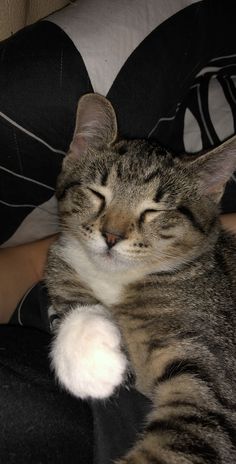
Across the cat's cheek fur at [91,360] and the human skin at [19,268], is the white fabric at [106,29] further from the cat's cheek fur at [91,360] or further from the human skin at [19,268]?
the cat's cheek fur at [91,360]

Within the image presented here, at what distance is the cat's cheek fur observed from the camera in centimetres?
109

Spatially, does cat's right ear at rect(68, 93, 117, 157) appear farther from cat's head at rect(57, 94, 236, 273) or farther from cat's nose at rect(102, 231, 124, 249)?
cat's nose at rect(102, 231, 124, 249)

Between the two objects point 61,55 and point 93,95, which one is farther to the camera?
point 61,55

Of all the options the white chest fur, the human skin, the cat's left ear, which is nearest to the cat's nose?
the white chest fur

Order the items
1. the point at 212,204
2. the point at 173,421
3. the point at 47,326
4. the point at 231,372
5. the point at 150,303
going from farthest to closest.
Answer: the point at 47,326, the point at 212,204, the point at 150,303, the point at 231,372, the point at 173,421

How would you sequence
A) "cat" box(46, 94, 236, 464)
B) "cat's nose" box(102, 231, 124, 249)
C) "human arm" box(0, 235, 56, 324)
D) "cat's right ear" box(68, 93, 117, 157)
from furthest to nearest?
1. "human arm" box(0, 235, 56, 324)
2. "cat's right ear" box(68, 93, 117, 157)
3. "cat's nose" box(102, 231, 124, 249)
4. "cat" box(46, 94, 236, 464)

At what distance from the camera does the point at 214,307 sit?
133 cm

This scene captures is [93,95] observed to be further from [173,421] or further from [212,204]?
[173,421]

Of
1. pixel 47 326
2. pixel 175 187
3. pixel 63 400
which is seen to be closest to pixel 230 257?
pixel 175 187

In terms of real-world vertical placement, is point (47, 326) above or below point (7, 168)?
below

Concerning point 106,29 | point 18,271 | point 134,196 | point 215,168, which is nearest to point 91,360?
point 134,196

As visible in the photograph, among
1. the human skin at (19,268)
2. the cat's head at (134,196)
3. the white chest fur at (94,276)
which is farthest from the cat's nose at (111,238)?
the human skin at (19,268)

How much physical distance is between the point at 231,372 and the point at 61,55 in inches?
38.4

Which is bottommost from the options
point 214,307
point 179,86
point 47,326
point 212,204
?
point 47,326
